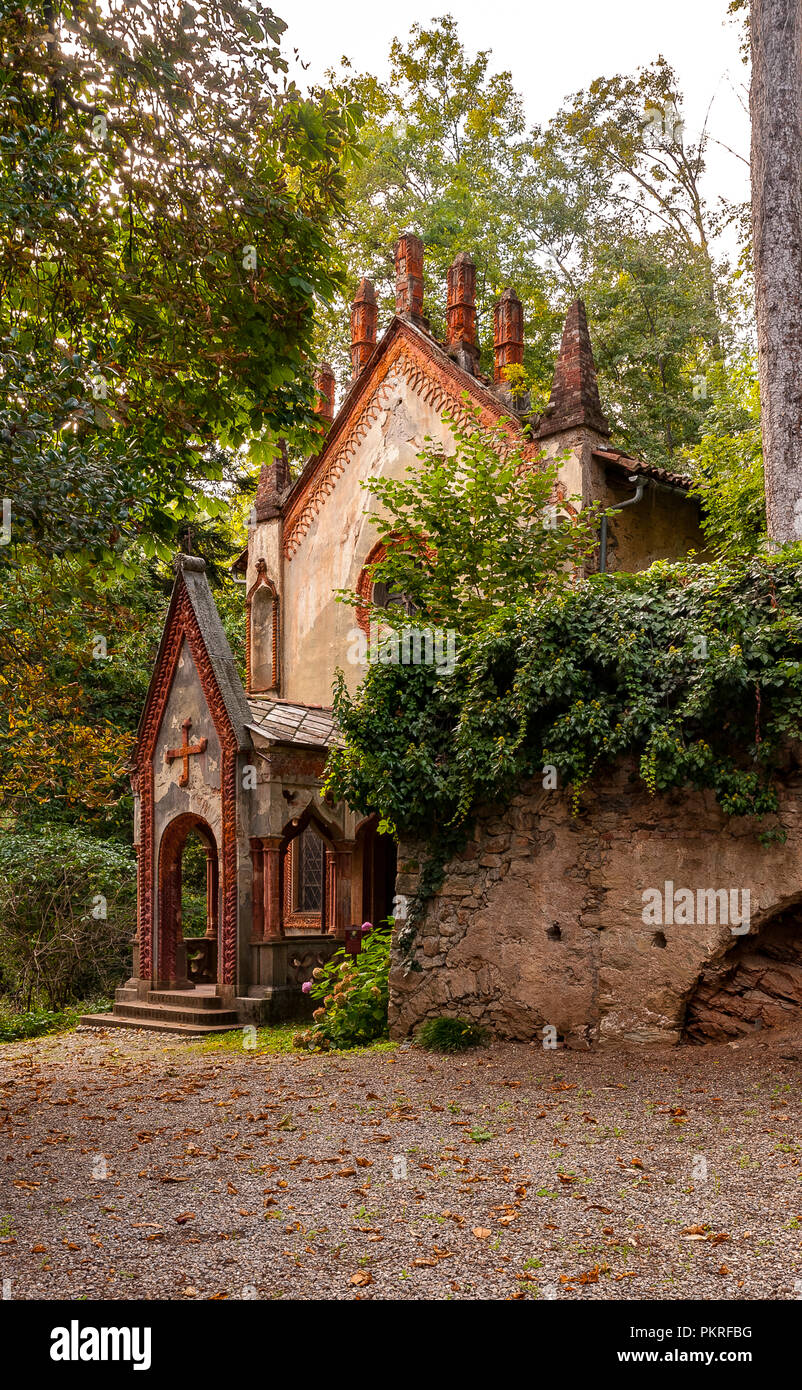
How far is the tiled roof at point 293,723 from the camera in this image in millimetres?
13445

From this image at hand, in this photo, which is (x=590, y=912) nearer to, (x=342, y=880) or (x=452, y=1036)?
(x=452, y=1036)

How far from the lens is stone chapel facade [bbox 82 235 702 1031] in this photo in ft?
43.5

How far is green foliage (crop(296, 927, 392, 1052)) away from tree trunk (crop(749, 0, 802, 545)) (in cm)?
604

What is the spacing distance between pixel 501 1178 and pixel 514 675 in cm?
440

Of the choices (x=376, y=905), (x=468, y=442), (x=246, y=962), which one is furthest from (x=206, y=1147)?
(x=376, y=905)

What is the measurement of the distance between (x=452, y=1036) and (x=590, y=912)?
175cm

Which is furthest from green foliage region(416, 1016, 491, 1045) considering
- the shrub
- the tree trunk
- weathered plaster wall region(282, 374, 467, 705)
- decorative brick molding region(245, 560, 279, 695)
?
decorative brick molding region(245, 560, 279, 695)

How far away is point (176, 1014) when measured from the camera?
521 inches

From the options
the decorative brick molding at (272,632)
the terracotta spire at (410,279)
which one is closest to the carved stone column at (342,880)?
the decorative brick molding at (272,632)

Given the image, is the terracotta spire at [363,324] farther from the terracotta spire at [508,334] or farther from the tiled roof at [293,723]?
the tiled roof at [293,723]

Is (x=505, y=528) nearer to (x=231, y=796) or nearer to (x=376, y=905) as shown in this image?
(x=231, y=796)

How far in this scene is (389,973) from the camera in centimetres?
1022

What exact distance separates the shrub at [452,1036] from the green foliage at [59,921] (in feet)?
26.3

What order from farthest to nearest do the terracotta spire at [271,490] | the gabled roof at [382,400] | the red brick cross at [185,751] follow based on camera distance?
1. the terracotta spire at [271,490]
2. the gabled roof at [382,400]
3. the red brick cross at [185,751]
